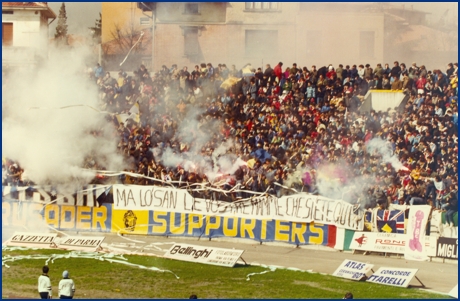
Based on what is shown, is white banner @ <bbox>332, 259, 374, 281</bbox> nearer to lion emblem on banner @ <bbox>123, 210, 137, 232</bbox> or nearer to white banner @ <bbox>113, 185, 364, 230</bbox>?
white banner @ <bbox>113, 185, 364, 230</bbox>

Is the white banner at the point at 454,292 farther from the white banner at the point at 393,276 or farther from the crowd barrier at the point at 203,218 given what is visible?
the crowd barrier at the point at 203,218

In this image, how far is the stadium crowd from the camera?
15.7 metres

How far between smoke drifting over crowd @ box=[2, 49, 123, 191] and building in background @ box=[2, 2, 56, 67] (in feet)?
1.00

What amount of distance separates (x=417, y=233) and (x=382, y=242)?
0.71m

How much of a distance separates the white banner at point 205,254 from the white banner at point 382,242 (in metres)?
2.30

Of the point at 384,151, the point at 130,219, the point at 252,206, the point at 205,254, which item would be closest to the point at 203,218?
the point at 252,206

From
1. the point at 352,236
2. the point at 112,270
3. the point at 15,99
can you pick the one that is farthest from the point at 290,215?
the point at 15,99

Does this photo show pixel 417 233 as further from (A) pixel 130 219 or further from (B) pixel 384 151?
(A) pixel 130 219

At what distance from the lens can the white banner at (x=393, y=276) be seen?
1304 centimetres

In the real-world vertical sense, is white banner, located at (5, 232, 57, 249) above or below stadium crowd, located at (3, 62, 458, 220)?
below

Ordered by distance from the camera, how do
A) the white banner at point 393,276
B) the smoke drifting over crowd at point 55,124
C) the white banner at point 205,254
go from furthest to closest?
the smoke drifting over crowd at point 55,124
the white banner at point 205,254
the white banner at point 393,276

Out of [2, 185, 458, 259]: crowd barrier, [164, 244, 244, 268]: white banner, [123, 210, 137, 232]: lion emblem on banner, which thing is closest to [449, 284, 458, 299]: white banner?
[2, 185, 458, 259]: crowd barrier

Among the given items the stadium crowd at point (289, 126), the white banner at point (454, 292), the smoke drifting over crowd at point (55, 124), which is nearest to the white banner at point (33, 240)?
the smoke drifting over crowd at point (55, 124)

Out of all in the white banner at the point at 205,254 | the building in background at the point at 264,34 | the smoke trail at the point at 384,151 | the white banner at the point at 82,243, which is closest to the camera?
the white banner at the point at 205,254
